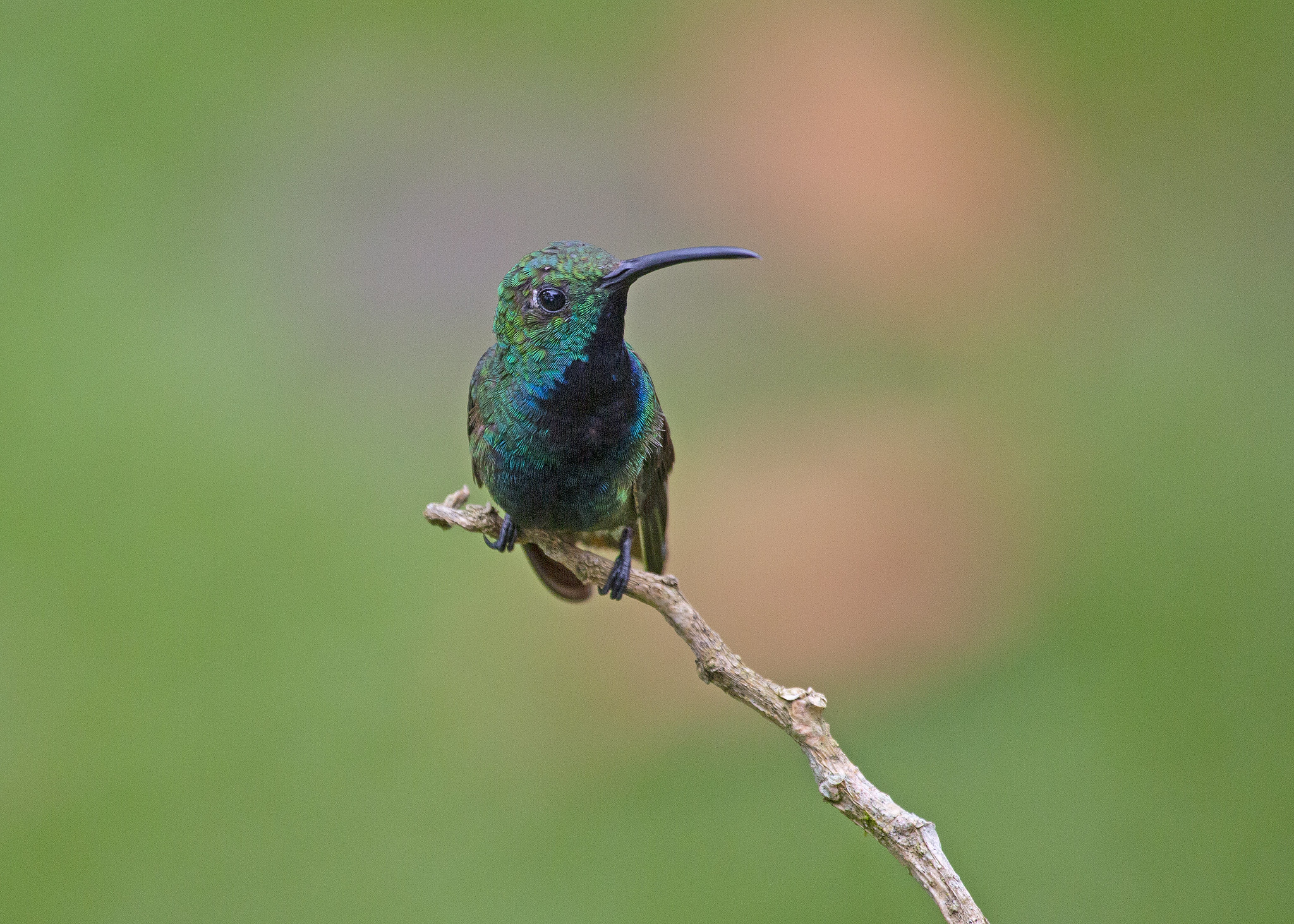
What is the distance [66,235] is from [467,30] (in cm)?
123

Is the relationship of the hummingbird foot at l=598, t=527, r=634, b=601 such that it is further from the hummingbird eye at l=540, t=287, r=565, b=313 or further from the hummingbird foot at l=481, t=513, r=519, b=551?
the hummingbird eye at l=540, t=287, r=565, b=313

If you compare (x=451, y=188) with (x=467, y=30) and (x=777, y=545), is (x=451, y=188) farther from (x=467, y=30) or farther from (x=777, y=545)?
(x=777, y=545)

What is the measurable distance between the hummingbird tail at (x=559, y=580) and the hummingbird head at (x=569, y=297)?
1.40 feet

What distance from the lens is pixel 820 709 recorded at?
1.05 meters

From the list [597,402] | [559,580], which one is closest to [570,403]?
[597,402]

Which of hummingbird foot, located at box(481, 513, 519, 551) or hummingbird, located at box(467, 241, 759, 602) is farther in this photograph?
hummingbird foot, located at box(481, 513, 519, 551)

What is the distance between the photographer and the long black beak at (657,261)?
123cm

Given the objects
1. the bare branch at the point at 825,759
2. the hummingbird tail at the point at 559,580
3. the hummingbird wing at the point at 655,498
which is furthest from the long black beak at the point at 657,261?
the hummingbird tail at the point at 559,580

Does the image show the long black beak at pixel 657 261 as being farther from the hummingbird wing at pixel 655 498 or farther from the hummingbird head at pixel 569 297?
the hummingbird wing at pixel 655 498

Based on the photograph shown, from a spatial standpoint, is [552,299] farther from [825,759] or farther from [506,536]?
[825,759]

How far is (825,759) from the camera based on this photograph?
40.5 inches

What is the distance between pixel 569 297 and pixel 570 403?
128mm

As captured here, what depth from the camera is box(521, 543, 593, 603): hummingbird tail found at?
1721mm

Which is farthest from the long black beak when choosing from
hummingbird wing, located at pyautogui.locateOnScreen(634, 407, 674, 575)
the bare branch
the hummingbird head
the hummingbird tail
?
the hummingbird tail
